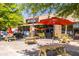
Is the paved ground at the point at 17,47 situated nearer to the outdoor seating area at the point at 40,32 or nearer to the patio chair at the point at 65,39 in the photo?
the outdoor seating area at the point at 40,32

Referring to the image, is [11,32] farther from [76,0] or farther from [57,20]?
[76,0]

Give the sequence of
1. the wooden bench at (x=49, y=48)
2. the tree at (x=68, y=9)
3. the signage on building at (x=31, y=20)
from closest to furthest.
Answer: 1. the tree at (x=68, y=9)
2. the signage on building at (x=31, y=20)
3. the wooden bench at (x=49, y=48)

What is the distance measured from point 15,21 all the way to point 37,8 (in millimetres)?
1188

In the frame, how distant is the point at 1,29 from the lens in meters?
7.25

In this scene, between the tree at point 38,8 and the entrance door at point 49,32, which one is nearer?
the tree at point 38,8

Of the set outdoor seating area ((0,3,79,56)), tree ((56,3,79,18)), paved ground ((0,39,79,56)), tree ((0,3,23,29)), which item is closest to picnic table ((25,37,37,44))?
outdoor seating area ((0,3,79,56))

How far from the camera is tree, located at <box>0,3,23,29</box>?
23.8 feet

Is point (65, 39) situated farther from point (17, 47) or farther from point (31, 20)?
point (17, 47)

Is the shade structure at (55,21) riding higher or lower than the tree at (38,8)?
lower

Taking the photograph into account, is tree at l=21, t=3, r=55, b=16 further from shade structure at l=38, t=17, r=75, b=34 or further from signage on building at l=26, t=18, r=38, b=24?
shade structure at l=38, t=17, r=75, b=34


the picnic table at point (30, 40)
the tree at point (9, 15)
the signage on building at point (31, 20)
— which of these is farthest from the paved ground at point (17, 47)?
the signage on building at point (31, 20)

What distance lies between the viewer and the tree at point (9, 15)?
285 inches

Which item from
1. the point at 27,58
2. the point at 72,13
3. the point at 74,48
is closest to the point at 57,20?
the point at 72,13

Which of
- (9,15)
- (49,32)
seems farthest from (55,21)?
(9,15)
